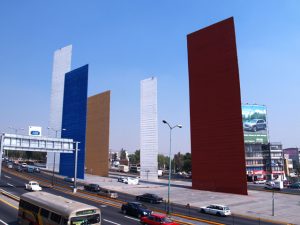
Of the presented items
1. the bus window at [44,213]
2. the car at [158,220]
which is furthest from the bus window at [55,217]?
the car at [158,220]

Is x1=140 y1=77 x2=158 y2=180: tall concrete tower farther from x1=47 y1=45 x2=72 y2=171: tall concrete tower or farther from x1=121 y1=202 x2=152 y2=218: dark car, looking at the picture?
x1=121 y1=202 x2=152 y2=218: dark car

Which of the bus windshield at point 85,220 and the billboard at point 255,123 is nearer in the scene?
the bus windshield at point 85,220

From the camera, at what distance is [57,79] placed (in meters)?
109

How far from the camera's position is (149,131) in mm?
97062

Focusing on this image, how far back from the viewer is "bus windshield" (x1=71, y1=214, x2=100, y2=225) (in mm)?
21672

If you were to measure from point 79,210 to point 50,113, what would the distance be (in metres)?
90.8

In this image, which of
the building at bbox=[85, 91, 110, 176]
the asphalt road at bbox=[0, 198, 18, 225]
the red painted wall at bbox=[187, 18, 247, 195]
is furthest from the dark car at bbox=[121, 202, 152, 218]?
the building at bbox=[85, 91, 110, 176]

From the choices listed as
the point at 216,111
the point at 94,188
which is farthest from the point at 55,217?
the point at 216,111

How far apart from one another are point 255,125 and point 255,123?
3.07ft

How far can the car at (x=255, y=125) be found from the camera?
461ft

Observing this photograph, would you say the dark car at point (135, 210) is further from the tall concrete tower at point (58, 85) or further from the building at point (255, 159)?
the building at point (255, 159)

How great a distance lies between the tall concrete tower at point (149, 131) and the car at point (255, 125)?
60.6 m

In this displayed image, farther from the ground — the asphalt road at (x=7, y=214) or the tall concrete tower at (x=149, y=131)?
the tall concrete tower at (x=149, y=131)

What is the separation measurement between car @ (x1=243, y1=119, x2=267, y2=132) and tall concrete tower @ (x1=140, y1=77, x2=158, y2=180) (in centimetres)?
6064
